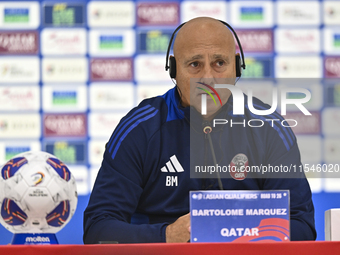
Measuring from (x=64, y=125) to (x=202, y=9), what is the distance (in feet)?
4.14

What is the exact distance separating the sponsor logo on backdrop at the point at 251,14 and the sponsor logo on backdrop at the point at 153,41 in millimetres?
491

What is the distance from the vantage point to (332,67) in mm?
3027

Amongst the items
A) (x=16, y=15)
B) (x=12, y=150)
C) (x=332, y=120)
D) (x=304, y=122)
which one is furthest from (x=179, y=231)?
(x=16, y=15)

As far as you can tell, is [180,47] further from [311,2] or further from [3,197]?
[311,2]

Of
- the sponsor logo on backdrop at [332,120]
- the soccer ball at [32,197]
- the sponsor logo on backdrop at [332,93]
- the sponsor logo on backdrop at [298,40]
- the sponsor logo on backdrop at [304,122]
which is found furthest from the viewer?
the sponsor logo on backdrop at [298,40]

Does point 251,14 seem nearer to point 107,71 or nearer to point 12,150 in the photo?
point 107,71

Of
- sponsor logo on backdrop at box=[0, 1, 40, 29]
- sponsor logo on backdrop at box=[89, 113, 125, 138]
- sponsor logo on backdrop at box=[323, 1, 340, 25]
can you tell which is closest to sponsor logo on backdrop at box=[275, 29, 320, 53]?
sponsor logo on backdrop at box=[323, 1, 340, 25]

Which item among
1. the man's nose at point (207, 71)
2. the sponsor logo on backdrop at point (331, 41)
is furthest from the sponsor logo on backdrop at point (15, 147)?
the sponsor logo on backdrop at point (331, 41)

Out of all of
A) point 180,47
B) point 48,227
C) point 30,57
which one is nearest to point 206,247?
point 48,227

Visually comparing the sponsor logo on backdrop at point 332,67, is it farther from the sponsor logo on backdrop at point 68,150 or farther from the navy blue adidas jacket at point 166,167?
Answer: the navy blue adidas jacket at point 166,167

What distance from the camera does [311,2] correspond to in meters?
3.02

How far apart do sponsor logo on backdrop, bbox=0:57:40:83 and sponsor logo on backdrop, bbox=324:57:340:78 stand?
6.66 ft

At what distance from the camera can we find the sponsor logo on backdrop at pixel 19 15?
3.05 m

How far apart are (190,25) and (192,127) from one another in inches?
12.6
